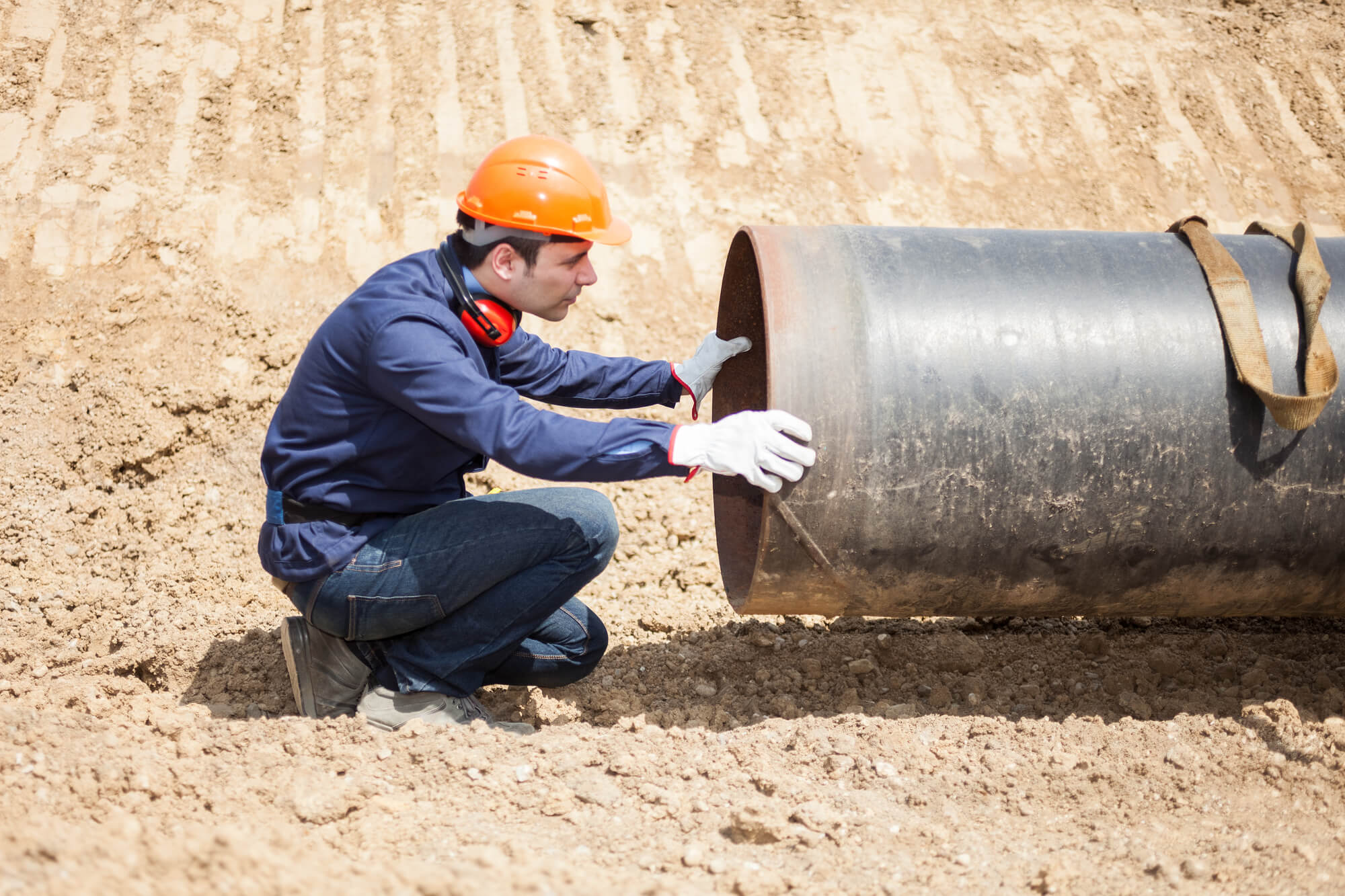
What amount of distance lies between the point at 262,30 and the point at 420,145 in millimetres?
1251

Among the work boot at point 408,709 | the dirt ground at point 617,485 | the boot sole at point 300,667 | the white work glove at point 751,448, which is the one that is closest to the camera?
the dirt ground at point 617,485

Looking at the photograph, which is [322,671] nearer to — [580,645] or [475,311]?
[580,645]

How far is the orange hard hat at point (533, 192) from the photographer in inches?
105

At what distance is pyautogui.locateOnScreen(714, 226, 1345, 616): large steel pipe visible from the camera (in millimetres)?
→ 2480

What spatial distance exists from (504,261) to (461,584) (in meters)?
0.84

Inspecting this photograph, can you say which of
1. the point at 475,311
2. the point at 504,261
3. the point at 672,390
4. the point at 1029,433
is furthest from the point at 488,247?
the point at 1029,433

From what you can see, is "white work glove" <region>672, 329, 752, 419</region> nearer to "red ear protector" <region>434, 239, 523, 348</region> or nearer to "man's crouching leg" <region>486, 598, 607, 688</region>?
"red ear protector" <region>434, 239, 523, 348</region>

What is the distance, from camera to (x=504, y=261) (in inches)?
108

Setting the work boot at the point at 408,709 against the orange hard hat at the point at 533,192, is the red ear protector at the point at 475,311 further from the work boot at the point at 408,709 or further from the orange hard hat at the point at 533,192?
the work boot at the point at 408,709

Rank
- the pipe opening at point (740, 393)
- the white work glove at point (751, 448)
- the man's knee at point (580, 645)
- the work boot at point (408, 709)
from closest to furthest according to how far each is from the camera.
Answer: the white work glove at point (751, 448) → the work boot at point (408, 709) → the pipe opening at point (740, 393) → the man's knee at point (580, 645)

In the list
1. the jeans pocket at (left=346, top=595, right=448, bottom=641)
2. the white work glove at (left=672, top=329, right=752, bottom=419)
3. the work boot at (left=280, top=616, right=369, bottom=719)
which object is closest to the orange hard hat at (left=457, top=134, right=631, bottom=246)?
the white work glove at (left=672, top=329, right=752, bottom=419)

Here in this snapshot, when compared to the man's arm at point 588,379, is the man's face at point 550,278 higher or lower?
higher

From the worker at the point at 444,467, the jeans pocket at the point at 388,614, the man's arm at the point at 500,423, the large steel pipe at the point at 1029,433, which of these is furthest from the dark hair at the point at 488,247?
the jeans pocket at the point at 388,614

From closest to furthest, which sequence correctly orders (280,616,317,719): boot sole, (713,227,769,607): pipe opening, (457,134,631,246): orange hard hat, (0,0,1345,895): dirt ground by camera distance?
(0,0,1345,895): dirt ground
(457,134,631,246): orange hard hat
(280,616,317,719): boot sole
(713,227,769,607): pipe opening
